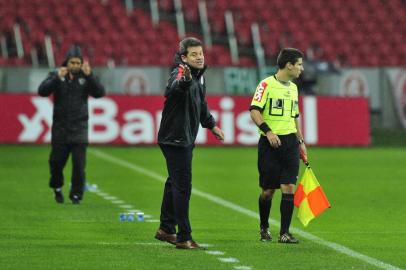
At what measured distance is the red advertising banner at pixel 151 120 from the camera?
29.1 metres

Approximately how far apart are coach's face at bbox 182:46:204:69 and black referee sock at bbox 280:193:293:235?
66.4 inches

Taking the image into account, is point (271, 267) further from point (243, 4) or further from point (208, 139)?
point (243, 4)

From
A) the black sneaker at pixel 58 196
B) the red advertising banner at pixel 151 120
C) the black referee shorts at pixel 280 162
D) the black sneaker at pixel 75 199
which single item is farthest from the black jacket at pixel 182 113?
the red advertising banner at pixel 151 120

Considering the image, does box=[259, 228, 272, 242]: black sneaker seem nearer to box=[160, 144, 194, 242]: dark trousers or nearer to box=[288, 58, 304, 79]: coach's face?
box=[160, 144, 194, 242]: dark trousers

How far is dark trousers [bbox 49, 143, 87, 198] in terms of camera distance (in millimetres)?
16812

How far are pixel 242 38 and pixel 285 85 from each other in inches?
1008

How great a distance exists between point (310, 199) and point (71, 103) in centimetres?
502

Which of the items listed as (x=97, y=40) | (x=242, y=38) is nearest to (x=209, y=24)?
(x=242, y=38)

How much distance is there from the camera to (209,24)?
3828 cm

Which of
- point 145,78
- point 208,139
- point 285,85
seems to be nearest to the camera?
point 285,85

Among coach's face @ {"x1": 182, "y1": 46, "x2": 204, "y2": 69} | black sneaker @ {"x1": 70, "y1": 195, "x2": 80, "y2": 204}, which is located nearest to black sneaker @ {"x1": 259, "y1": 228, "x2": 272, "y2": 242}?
coach's face @ {"x1": 182, "y1": 46, "x2": 204, "y2": 69}

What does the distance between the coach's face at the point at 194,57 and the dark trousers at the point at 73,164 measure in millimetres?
5555

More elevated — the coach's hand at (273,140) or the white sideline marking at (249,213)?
the coach's hand at (273,140)

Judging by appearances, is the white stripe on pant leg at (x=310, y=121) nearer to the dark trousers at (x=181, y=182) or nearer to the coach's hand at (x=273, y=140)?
the coach's hand at (x=273, y=140)
